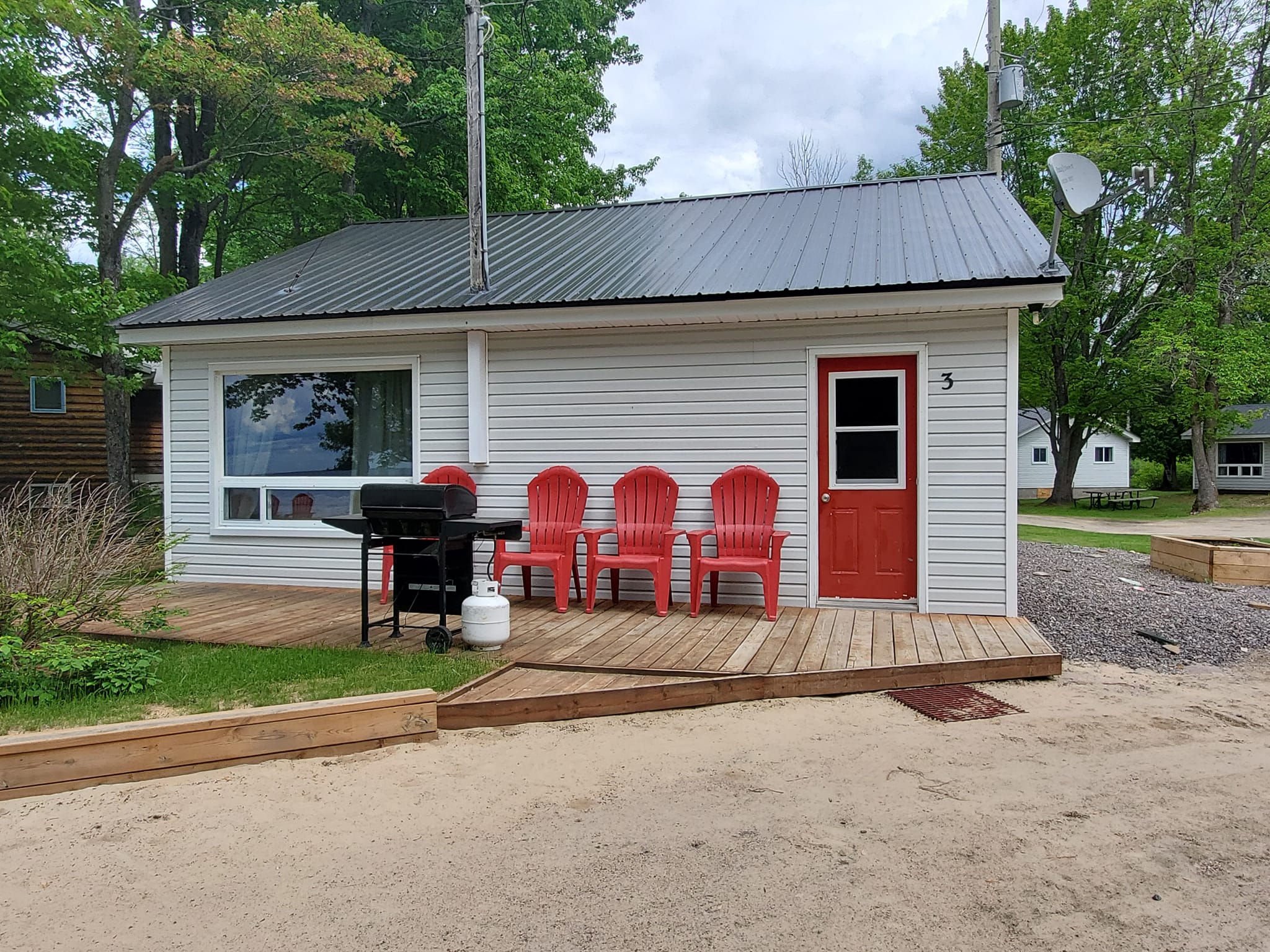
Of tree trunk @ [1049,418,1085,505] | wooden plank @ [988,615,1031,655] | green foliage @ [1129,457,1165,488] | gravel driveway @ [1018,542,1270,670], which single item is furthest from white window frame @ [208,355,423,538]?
green foliage @ [1129,457,1165,488]

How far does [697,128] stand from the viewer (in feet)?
79.6

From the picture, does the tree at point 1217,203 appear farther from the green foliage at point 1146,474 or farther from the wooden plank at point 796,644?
the wooden plank at point 796,644

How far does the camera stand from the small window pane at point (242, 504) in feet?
22.3

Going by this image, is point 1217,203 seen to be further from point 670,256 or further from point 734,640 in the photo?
point 734,640

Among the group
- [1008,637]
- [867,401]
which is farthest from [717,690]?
[867,401]

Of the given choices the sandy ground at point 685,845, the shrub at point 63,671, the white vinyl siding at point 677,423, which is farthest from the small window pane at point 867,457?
the shrub at point 63,671

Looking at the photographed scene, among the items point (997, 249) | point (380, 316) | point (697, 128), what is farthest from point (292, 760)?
point (697, 128)

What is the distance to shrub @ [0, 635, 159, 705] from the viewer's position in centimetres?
358

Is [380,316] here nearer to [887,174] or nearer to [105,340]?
[105,340]

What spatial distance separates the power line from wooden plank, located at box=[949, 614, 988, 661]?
14706mm

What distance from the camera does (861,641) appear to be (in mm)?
4691

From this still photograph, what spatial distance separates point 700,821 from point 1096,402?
2206cm

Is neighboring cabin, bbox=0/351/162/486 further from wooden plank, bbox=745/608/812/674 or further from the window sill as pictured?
wooden plank, bbox=745/608/812/674

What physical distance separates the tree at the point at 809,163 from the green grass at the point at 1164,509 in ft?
33.7
